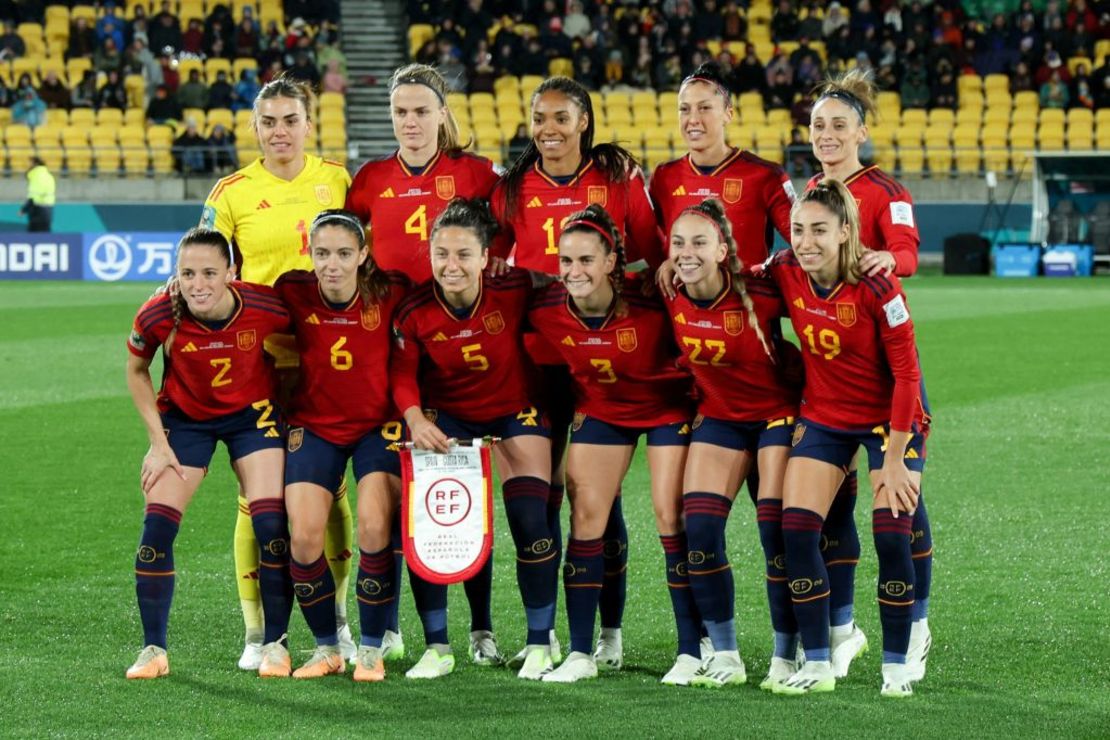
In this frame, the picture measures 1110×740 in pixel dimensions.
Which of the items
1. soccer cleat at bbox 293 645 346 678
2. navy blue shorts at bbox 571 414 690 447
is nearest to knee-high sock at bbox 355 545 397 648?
soccer cleat at bbox 293 645 346 678

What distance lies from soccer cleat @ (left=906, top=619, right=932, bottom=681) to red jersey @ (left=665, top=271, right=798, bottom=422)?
2.75ft

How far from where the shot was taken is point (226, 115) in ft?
85.5

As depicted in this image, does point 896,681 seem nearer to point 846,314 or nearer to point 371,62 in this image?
point 846,314

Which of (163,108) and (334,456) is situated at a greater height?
(163,108)

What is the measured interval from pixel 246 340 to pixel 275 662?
1.05 m

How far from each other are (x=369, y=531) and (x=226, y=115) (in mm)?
21725

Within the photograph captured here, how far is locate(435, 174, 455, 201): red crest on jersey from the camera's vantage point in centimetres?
589

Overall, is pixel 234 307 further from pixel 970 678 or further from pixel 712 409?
pixel 970 678

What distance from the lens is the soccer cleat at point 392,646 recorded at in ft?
18.4

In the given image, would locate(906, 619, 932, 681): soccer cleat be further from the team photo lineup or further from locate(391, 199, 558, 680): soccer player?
locate(391, 199, 558, 680): soccer player

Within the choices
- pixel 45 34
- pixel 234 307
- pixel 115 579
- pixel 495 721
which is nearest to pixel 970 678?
pixel 495 721

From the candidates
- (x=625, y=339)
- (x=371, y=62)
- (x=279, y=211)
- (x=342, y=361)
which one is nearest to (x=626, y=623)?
(x=625, y=339)

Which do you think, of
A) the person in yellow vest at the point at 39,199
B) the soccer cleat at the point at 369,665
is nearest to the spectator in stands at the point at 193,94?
the person in yellow vest at the point at 39,199

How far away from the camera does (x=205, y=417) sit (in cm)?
548
